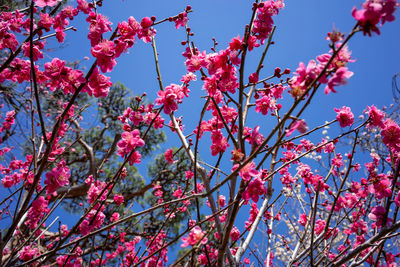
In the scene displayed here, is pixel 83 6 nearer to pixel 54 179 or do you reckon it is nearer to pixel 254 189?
pixel 54 179

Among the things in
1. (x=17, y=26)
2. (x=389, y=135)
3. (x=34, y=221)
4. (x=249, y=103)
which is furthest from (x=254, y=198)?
(x=34, y=221)

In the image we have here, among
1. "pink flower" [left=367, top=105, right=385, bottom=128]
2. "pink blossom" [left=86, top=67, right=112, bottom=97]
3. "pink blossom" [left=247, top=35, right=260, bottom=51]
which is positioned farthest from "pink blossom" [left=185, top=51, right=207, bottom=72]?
"pink flower" [left=367, top=105, right=385, bottom=128]

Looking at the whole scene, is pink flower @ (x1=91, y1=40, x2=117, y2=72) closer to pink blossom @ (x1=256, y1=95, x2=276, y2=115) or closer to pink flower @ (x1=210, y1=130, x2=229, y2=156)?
pink flower @ (x1=210, y1=130, x2=229, y2=156)

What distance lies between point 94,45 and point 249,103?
1118 millimetres

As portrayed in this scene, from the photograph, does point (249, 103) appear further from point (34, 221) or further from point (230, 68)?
point (34, 221)

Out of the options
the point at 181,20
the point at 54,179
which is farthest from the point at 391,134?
the point at 54,179

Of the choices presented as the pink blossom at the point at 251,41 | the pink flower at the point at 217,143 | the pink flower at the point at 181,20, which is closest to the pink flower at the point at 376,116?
the pink blossom at the point at 251,41

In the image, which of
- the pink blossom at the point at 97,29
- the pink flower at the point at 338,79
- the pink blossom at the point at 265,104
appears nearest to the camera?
the pink flower at the point at 338,79

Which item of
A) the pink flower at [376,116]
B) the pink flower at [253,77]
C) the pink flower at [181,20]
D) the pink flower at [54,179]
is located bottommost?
the pink flower at [54,179]

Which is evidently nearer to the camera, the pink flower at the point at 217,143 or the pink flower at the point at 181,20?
the pink flower at the point at 217,143

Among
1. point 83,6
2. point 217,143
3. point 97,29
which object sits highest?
point 83,6

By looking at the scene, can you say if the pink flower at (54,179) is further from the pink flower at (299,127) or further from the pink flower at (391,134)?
the pink flower at (391,134)

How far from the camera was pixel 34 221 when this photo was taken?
2686 millimetres

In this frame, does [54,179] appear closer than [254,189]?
No
